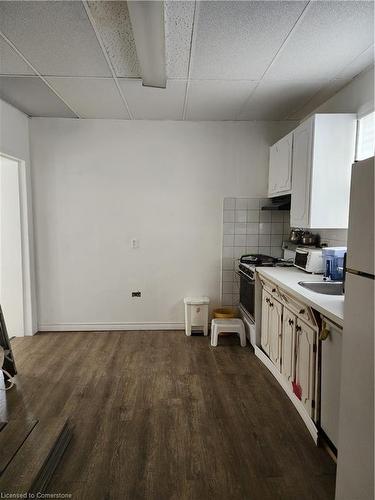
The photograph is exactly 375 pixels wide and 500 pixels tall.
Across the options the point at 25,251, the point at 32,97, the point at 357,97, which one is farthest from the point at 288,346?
the point at 32,97

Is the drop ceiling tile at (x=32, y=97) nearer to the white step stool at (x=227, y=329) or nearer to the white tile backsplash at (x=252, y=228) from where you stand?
the white tile backsplash at (x=252, y=228)

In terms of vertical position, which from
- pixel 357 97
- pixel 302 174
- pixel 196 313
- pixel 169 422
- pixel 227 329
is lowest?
pixel 169 422

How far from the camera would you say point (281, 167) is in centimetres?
300

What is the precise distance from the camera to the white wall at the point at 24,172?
113 inches

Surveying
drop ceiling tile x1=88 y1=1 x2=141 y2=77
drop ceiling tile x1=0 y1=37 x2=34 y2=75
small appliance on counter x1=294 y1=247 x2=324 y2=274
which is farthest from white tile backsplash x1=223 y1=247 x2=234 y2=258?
drop ceiling tile x1=0 y1=37 x2=34 y2=75

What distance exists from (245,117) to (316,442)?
3.12m

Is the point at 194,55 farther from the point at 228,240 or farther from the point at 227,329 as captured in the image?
the point at 227,329

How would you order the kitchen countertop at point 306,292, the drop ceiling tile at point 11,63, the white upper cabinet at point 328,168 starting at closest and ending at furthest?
the kitchen countertop at point 306,292
the drop ceiling tile at point 11,63
the white upper cabinet at point 328,168

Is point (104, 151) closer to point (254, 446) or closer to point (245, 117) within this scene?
point (245, 117)

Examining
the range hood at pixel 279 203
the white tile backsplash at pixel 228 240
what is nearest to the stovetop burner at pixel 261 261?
the white tile backsplash at pixel 228 240

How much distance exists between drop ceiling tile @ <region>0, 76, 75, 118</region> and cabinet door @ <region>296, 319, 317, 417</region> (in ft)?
9.45

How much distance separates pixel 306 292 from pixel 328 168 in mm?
1136

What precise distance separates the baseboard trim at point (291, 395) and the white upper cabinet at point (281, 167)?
1.67 meters

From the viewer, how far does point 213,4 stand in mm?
1518
